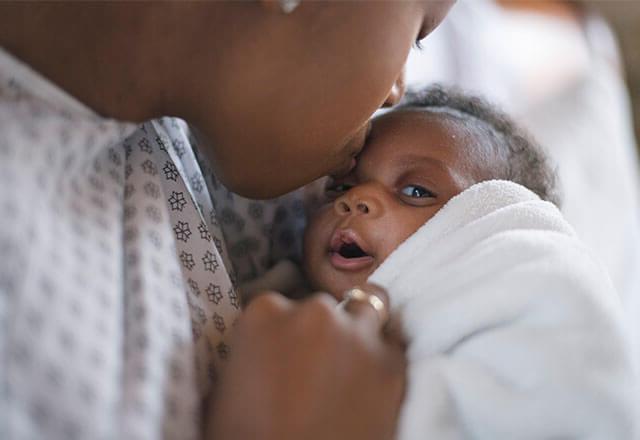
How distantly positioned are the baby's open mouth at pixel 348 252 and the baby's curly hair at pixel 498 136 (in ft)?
0.64

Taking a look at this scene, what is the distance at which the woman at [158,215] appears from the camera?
2.16ft

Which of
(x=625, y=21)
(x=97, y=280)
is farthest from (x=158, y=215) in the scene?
(x=625, y=21)

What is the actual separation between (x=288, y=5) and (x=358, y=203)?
0.30 meters

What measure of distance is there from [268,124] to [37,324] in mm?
292

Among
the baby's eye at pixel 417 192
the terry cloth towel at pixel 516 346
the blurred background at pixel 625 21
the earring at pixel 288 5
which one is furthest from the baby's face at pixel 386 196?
the blurred background at pixel 625 21

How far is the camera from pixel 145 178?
0.84m

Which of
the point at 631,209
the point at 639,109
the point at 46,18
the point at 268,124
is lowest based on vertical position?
the point at 639,109

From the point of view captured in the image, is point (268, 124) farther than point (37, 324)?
Yes

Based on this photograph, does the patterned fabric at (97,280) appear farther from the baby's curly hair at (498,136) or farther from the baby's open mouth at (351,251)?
the baby's curly hair at (498,136)

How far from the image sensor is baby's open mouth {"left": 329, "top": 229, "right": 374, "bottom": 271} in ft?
3.14

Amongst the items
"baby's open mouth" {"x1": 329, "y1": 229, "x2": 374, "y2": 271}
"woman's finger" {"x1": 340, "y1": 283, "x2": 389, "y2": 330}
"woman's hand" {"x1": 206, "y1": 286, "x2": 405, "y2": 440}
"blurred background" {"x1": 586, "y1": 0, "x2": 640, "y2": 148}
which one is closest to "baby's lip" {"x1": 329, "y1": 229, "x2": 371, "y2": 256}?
"baby's open mouth" {"x1": 329, "y1": 229, "x2": 374, "y2": 271}

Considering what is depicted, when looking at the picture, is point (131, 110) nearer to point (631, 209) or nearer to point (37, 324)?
point (37, 324)

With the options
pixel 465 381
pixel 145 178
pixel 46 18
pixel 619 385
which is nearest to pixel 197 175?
pixel 145 178

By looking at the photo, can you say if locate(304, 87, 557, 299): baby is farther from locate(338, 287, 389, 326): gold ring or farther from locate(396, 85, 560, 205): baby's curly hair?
locate(338, 287, 389, 326): gold ring
